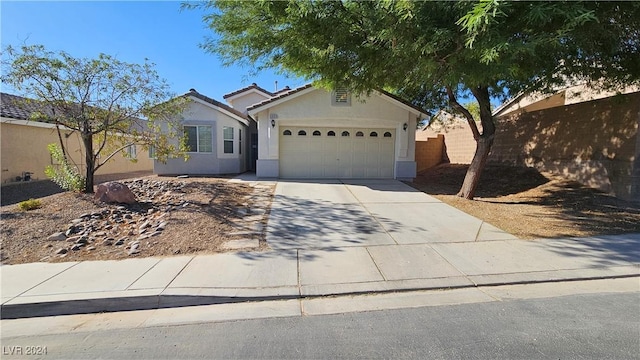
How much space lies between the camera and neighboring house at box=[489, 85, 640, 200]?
911 centimetres

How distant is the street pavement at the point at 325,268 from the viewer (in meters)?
3.75

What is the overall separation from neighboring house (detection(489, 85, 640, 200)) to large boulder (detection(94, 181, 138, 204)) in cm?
1389

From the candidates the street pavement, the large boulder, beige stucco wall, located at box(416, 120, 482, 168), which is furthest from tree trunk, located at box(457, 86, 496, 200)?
the large boulder

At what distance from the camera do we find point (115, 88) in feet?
25.3

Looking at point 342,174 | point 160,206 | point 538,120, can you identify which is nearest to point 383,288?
point 160,206

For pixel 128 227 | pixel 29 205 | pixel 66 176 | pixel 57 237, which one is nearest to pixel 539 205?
pixel 128 227

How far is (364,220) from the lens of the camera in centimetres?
704

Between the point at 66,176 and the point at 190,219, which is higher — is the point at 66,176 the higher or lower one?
the higher one

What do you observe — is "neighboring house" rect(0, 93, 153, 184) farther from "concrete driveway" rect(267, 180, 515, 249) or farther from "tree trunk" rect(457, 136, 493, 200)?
"tree trunk" rect(457, 136, 493, 200)

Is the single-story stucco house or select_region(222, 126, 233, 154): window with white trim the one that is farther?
select_region(222, 126, 233, 154): window with white trim

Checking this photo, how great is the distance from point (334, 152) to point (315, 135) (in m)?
1.11

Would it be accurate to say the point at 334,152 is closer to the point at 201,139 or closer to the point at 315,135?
the point at 315,135

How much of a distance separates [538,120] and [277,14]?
38.4 ft

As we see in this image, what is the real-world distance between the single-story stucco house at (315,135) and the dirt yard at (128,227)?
16.6ft
